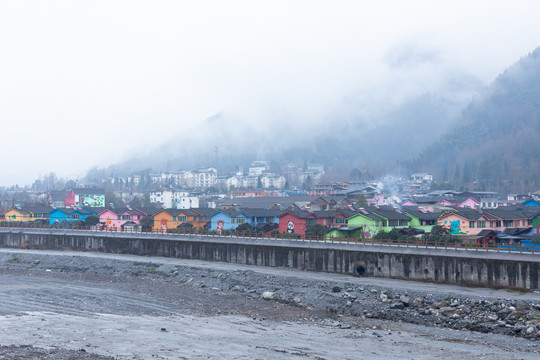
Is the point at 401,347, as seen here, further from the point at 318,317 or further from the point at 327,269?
the point at 327,269

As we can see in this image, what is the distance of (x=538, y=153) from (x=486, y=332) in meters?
175

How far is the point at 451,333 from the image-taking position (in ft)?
87.7

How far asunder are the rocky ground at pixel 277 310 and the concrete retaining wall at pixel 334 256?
150cm

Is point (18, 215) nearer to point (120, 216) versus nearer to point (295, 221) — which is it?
point (120, 216)

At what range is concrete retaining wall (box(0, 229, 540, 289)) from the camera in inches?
1391

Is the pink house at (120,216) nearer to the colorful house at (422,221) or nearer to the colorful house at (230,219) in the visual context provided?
the colorful house at (230,219)

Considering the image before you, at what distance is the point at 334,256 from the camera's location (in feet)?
147

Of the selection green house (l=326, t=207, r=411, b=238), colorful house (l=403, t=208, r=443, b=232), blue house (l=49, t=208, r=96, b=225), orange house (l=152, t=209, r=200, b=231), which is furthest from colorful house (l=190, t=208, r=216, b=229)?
colorful house (l=403, t=208, r=443, b=232)

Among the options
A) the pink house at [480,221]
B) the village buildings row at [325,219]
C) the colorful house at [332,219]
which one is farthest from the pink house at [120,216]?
the pink house at [480,221]

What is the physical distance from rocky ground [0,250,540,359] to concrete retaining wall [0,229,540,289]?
58.9 inches

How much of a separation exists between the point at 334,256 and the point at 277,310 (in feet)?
42.4

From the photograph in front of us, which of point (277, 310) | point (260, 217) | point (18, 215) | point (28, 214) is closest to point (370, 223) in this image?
point (260, 217)

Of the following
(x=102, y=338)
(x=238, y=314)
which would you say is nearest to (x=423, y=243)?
(x=238, y=314)

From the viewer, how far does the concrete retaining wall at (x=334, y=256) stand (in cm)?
3534
